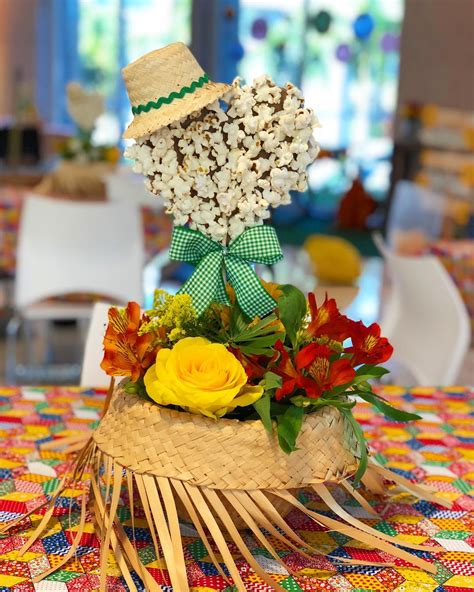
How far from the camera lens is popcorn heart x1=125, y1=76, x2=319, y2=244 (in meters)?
1.26

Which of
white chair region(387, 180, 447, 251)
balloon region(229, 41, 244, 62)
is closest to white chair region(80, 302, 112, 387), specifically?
white chair region(387, 180, 447, 251)

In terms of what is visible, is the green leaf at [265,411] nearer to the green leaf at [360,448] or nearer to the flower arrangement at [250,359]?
the flower arrangement at [250,359]

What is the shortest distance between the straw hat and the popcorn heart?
24 millimetres

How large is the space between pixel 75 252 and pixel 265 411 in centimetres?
243

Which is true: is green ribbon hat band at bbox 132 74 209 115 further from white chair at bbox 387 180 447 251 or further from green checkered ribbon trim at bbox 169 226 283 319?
white chair at bbox 387 180 447 251

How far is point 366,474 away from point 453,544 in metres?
0.15

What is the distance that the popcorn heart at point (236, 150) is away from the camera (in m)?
1.26

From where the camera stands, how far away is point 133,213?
353cm

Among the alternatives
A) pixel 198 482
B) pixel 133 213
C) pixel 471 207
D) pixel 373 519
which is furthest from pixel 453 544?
pixel 471 207

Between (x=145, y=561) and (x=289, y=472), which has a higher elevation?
(x=289, y=472)

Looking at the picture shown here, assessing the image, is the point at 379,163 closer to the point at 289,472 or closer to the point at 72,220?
the point at 72,220

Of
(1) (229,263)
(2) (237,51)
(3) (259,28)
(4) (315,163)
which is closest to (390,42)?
(3) (259,28)

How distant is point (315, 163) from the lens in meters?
9.16

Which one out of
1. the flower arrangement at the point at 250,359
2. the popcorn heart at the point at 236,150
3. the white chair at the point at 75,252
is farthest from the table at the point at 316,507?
the white chair at the point at 75,252
